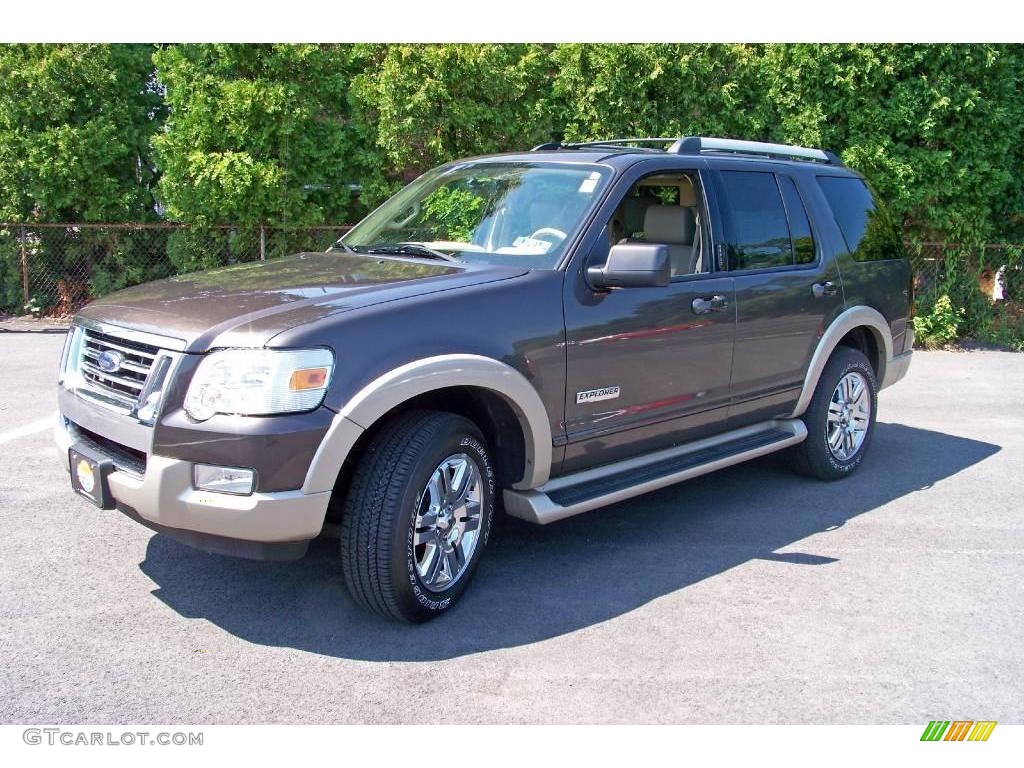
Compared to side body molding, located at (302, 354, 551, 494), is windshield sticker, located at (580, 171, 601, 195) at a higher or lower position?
higher

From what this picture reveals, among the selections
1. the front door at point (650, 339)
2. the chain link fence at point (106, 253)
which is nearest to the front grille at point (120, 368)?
the front door at point (650, 339)

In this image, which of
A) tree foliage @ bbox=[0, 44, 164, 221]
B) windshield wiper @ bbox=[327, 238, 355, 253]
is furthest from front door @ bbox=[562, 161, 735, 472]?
tree foliage @ bbox=[0, 44, 164, 221]

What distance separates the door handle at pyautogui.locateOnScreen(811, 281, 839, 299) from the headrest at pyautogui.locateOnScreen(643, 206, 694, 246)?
996 millimetres

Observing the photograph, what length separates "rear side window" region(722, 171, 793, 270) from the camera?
5.48m

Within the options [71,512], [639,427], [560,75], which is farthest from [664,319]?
[560,75]

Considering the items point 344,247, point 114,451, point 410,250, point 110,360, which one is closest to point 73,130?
point 344,247

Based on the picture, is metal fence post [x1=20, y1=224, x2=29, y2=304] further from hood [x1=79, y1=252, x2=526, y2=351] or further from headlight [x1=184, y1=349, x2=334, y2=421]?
headlight [x1=184, y1=349, x2=334, y2=421]

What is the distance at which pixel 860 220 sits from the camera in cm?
651

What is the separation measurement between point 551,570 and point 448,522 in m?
0.83

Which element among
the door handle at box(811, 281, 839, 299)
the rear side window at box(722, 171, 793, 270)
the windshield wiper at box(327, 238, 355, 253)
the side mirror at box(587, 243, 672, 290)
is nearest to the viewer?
the side mirror at box(587, 243, 672, 290)

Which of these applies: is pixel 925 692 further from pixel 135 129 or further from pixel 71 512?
pixel 135 129

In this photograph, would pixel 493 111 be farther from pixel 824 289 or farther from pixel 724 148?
pixel 824 289

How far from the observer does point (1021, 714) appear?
11.5 feet
